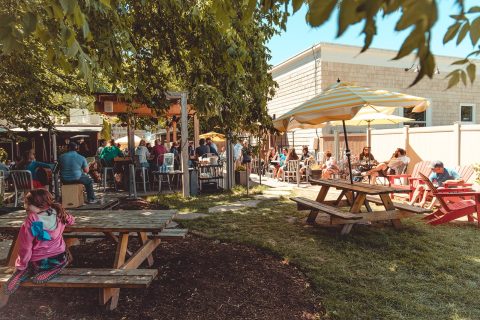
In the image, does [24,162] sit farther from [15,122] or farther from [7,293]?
[7,293]

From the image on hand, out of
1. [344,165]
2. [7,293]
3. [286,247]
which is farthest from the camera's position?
[344,165]

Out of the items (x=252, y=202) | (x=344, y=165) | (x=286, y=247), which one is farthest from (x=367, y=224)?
(x=344, y=165)

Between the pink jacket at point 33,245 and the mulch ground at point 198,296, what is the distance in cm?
56

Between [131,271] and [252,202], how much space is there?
602 centimetres

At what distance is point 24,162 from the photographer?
340 inches

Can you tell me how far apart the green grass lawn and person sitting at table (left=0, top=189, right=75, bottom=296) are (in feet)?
8.15

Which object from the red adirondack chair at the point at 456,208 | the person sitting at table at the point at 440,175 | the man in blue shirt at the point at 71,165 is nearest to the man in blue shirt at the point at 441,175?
the person sitting at table at the point at 440,175

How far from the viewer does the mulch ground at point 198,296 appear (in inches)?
123

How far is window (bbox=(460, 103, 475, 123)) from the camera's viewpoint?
59.9ft

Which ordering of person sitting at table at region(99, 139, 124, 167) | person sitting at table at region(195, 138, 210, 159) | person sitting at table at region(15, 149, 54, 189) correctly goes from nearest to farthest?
person sitting at table at region(15, 149, 54, 189), person sitting at table at region(99, 139, 124, 167), person sitting at table at region(195, 138, 210, 159)

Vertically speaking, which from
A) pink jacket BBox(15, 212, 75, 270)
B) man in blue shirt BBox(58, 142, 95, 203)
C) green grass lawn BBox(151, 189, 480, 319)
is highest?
man in blue shirt BBox(58, 142, 95, 203)

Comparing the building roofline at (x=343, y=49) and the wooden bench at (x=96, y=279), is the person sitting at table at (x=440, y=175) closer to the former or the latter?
the wooden bench at (x=96, y=279)

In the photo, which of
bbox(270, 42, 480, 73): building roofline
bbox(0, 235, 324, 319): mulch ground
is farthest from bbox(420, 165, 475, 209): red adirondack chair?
bbox(270, 42, 480, 73): building roofline

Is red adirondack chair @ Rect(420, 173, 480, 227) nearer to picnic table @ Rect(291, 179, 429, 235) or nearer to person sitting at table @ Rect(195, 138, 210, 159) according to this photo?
picnic table @ Rect(291, 179, 429, 235)
